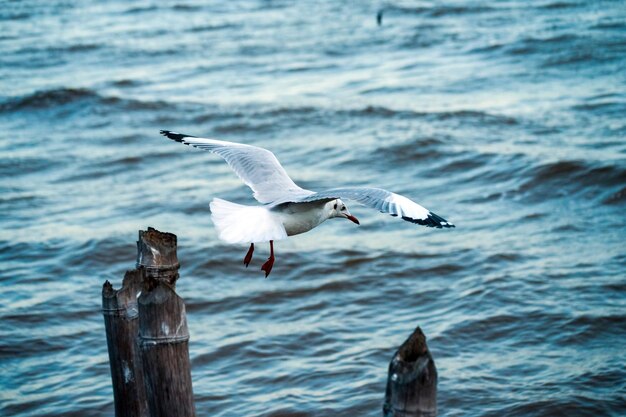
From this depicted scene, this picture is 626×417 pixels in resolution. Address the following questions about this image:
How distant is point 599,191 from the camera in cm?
1022

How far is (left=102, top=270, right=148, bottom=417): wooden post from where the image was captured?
4.26 metres

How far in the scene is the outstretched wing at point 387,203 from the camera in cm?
454

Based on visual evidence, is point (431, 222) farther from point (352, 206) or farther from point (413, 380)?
point (352, 206)

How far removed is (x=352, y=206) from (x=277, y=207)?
202 inches

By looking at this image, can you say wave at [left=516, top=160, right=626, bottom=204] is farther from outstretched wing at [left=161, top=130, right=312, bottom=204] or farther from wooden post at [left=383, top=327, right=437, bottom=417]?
wooden post at [left=383, top=327, right=437, bottom=417]

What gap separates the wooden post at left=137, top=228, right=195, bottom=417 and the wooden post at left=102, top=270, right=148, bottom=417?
18.7 inches

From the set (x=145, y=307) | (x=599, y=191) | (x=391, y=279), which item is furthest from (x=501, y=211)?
(x=145, y=307)

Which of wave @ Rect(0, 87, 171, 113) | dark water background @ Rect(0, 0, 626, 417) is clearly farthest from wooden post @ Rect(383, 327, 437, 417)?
wave @ Rect(0, 87, 171, 113)

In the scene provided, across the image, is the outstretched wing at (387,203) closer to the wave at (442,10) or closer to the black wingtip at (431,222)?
the black wingtip at (431,222)

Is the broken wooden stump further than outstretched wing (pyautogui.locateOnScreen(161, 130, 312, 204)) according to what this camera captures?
No

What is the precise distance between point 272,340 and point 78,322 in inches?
60.9

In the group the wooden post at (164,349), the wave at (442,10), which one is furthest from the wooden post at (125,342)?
the wave at (442,10)

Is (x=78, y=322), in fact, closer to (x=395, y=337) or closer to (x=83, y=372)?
(x=83, y=372)

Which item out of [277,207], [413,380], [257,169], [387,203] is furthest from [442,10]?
[413,380]
